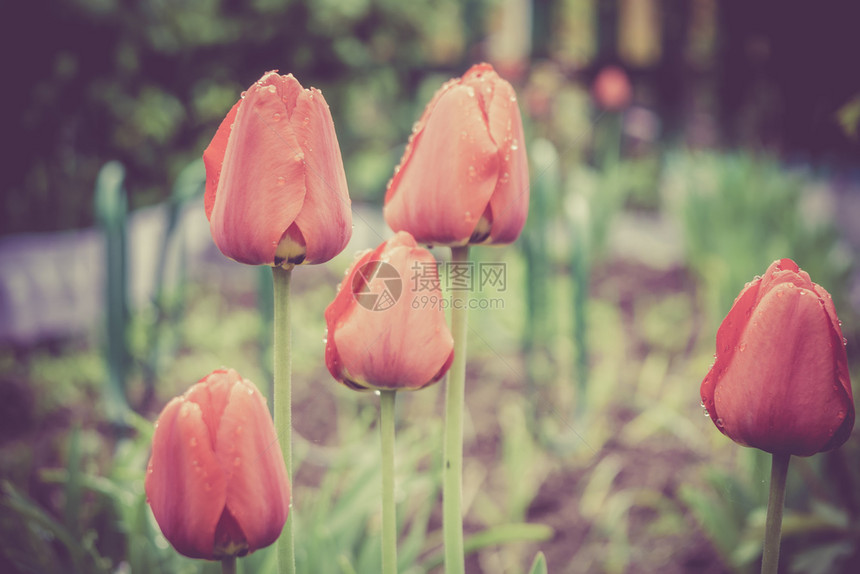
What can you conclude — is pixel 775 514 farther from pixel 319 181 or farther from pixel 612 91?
pixel 612 91

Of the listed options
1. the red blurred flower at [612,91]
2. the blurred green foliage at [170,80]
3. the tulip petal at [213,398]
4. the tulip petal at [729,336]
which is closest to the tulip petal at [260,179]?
the tulip petal at [213,398]

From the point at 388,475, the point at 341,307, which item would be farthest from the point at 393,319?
the point at 388,475

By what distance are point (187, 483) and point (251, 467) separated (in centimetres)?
5

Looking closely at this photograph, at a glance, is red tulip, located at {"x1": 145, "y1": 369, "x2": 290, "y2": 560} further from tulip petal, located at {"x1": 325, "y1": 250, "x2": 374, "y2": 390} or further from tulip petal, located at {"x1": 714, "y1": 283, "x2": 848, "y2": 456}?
tulip petal, located at {"x1": 714, "y1": 283, "x2": 848, "y2": 456}

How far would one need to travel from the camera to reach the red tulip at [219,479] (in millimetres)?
544

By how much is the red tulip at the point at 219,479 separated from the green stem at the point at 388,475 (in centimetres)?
12

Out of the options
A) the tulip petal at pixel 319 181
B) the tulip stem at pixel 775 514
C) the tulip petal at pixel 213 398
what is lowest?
the tulip stem at pixel 775 514

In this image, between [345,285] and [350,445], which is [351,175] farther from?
[345,285]

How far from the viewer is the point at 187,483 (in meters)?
0.54

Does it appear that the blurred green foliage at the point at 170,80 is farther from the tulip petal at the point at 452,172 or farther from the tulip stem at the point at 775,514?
the tulip stem at the point at 775,514

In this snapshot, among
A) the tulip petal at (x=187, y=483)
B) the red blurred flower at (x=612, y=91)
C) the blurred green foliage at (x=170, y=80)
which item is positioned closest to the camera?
the tulip petal at (x=187, y=483)

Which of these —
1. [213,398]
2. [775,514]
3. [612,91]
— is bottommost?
[775,514]

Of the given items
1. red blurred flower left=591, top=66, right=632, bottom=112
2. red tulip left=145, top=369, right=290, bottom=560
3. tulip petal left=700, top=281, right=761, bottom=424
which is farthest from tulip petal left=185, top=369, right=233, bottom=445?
red blurred flower left=591, top=66, right=632, bottom=112

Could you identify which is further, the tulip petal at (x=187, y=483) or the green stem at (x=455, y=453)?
the green stem at (x=455, y=453)
